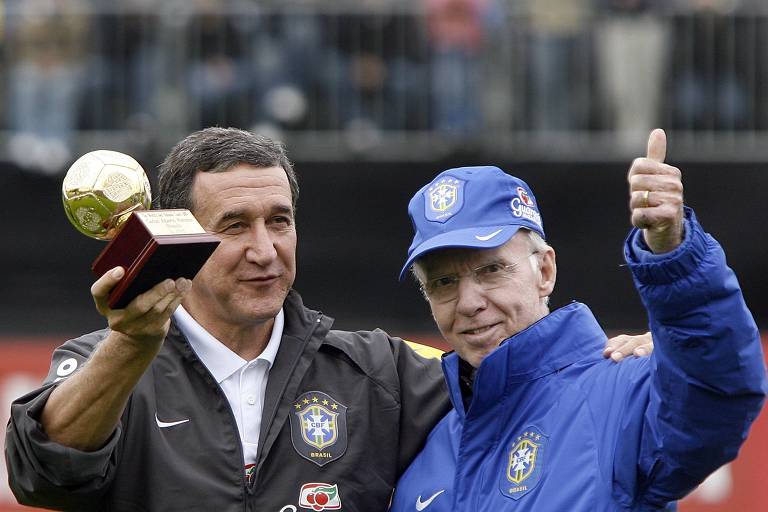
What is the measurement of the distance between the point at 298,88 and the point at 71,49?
1.79 meters

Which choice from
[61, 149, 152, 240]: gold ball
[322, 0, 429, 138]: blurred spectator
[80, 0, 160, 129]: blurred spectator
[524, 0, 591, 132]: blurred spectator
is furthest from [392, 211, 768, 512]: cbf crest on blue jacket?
[80, 0, 160, 129]: blurred spectator

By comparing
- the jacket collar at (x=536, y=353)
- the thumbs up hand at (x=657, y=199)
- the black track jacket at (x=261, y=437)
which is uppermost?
the thumbs up hand at (x=657, y=199)

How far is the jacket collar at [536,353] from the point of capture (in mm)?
4258

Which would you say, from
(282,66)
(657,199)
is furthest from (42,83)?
(657,199)

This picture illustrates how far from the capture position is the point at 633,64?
37.1 feet

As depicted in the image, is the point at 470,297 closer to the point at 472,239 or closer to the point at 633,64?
the point at 472,239

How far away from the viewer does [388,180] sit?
11.3m

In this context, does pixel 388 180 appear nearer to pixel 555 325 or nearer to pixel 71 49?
pixel 71 49

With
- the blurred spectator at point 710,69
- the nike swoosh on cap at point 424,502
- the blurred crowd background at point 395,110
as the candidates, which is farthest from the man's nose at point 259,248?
the blurred spectator at point 710,69

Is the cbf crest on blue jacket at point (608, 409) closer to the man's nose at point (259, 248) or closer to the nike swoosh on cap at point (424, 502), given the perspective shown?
the nike swoosh on cap at point (424, 502)

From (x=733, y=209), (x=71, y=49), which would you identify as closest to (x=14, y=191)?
(x=71, y=49)

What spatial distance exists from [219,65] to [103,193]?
7355mm

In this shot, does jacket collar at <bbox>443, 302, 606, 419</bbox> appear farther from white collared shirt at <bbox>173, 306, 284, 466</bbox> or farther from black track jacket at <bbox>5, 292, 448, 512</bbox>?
white collared shirt at <bbox>173, 306, 284, 466</bbox>

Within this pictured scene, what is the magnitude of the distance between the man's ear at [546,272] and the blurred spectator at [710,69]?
718 cm
